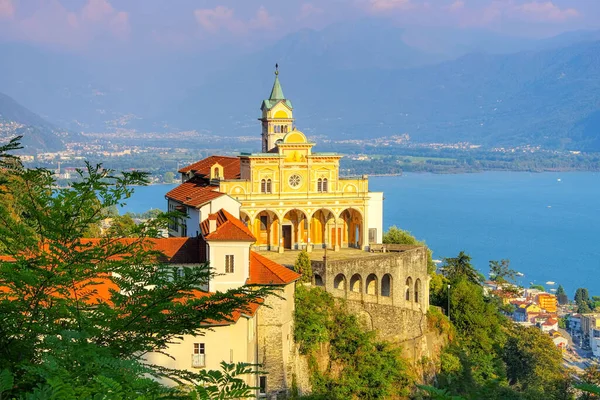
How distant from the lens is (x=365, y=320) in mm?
33000

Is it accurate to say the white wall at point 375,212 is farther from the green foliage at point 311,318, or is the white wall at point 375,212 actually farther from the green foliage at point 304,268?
the green foliage at point 311,318

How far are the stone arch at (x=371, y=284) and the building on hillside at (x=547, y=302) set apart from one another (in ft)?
189

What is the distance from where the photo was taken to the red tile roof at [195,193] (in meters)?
35.6

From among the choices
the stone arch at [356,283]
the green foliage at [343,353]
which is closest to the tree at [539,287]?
the stone arch at [356,283]

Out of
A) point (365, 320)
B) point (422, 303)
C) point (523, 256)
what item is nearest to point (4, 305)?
point (365, 320)

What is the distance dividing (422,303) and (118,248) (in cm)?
2367

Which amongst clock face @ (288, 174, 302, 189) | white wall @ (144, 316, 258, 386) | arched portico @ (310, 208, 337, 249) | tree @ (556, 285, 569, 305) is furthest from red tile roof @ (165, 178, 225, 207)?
tree @ (556, 285, 569, 305)

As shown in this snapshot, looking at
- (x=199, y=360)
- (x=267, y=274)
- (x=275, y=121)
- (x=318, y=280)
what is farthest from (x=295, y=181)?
(x=199, y=360)

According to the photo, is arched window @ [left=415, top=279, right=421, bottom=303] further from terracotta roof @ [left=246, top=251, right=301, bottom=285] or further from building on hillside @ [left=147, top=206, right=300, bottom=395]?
terracotta roof @ [left=246, top=251, right=301, bottom=285]

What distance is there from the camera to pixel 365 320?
3300cm

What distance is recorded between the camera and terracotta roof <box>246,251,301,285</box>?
26.1 meters

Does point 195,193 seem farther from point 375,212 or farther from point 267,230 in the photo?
point 375,212

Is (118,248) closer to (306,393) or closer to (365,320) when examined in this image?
(306,393)

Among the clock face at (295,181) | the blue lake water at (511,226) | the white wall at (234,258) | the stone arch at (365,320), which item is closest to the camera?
the white wall at (234,258)
